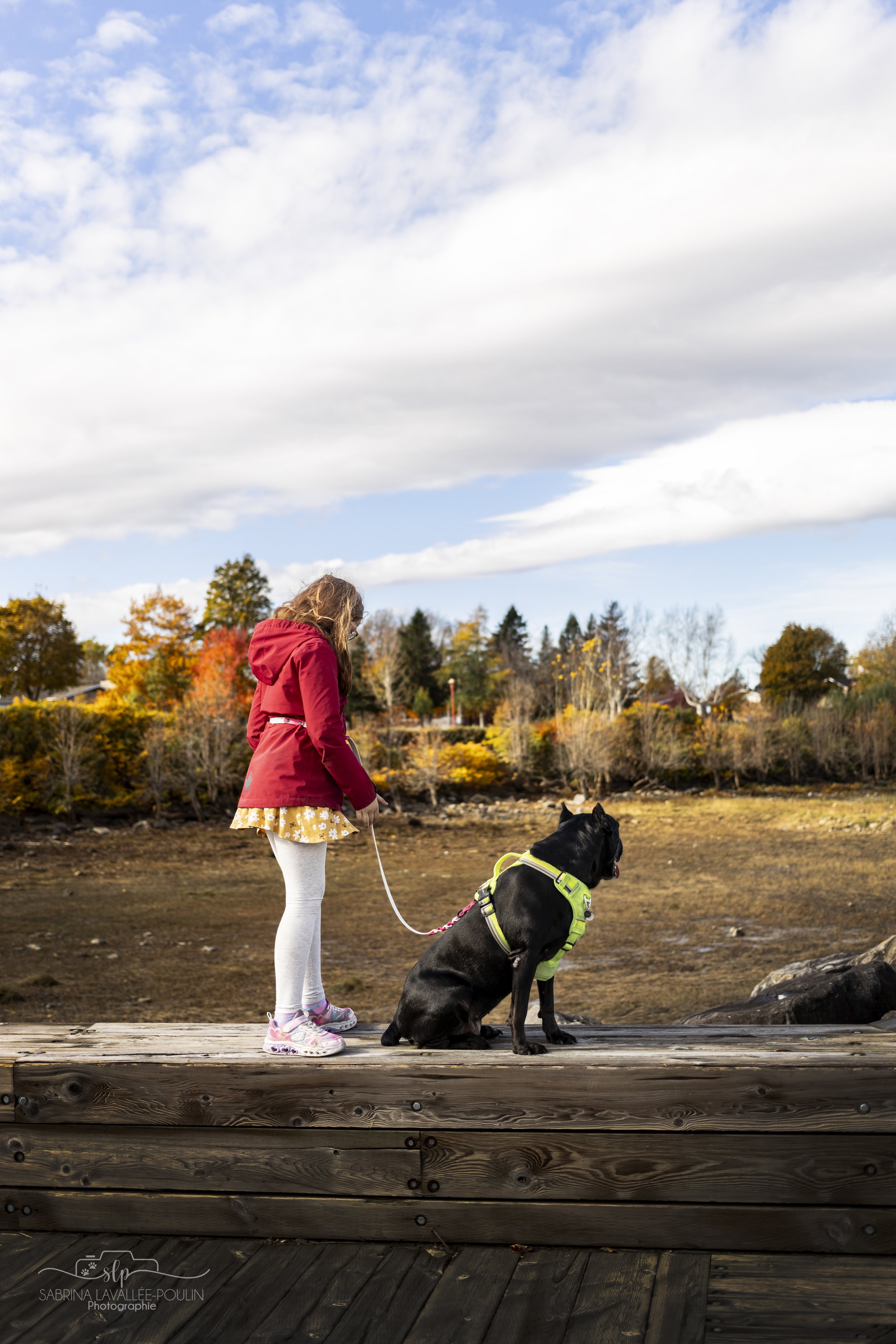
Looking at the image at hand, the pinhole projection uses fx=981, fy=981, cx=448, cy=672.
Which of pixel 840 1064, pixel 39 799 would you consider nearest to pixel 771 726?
pixel 39 799

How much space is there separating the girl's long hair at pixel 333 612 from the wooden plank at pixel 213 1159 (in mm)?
1502

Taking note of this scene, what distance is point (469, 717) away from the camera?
177 feet

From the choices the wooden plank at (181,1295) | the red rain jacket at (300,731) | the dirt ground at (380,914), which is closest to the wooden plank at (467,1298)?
the wooden plank at (181,1295)

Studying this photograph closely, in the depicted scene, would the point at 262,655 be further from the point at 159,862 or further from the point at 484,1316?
the point at 159,862

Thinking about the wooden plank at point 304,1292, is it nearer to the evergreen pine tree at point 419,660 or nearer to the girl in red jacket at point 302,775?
the girl in red jacket at point 302,775

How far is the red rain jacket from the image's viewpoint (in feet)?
11.2

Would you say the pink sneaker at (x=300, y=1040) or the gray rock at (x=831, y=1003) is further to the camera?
the gray rock at (x=831, y=1003)

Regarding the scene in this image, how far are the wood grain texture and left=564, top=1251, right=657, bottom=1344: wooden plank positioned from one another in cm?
22

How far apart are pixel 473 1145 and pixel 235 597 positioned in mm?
40244

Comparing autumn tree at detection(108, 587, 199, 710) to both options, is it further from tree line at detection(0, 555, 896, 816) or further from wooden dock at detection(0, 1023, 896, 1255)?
wooden dock at detection(0, 1023, 896, 1255)

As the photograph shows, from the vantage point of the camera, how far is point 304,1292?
9.18 ft

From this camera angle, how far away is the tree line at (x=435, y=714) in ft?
75.9

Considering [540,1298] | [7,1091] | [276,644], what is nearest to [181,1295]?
[7,1091]

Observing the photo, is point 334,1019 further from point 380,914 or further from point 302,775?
point 380,914
